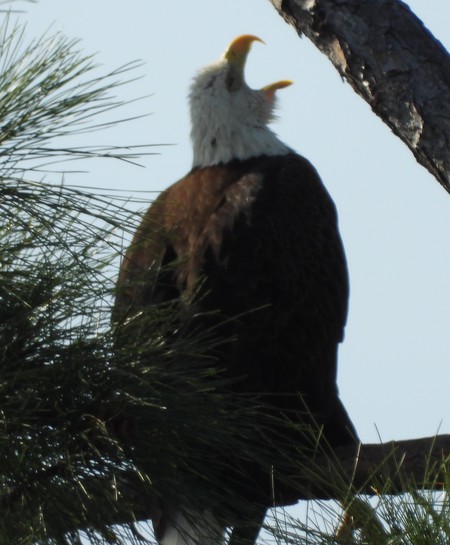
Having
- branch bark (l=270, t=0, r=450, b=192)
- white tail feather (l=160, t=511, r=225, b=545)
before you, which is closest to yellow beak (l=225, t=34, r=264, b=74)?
branch bark (l=270, t=0, r=450, b=192)

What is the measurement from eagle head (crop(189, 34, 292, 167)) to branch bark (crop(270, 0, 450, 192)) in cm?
160

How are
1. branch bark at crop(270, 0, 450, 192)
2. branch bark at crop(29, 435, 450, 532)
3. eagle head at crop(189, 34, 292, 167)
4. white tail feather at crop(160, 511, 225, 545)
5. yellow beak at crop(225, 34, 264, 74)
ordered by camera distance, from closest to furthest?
branch bark at crop(29, 435, 450, 532) → white tail feather at crop(160, 511, 225, 545) → branch bark at crop(270, 0, 450, 192) → eagle head at crop(189, 34, 292, 167) → yellow beak at crop(225, 34, 264, 74)

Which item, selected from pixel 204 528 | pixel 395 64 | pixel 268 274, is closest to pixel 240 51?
pixel 268 274

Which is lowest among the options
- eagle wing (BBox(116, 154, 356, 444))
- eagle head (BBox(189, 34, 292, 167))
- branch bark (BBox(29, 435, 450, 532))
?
branch bark (BBox(29, 435, 450, 532))

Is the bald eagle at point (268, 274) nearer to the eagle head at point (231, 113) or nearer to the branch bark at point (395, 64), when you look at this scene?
the eagle head at point (231, 113)

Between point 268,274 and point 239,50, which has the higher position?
point 239,50

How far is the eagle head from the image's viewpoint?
172 inches

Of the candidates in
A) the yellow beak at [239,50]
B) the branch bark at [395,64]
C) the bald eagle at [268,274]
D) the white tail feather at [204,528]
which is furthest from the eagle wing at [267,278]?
the white tail feather at [204,528]

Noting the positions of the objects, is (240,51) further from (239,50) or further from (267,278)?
(267,278)

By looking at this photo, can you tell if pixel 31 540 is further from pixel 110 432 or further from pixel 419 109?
pixel 419 109

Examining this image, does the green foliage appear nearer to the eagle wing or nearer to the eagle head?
the eagle wing

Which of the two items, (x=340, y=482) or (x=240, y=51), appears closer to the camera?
(x=340, y=482)

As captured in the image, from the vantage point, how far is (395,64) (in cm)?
263

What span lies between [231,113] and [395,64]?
1.93 meters
